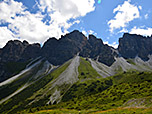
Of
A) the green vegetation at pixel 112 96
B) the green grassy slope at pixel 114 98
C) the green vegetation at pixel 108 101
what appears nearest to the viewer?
the green vegetation at pixel 108 101

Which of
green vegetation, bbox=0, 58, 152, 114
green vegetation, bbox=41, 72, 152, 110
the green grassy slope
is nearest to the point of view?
green vegetation, bbox=0, 58, 152, 114

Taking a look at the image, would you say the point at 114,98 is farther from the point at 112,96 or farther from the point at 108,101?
the point at 112,96

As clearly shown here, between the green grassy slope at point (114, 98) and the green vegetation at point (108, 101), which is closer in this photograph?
the green vegetation at point (108, 101)

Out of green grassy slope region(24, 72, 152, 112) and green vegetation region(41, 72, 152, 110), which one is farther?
green vegetation region(41, 72, 152, 110)

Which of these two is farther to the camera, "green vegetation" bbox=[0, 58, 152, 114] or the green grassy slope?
the green grassy slope

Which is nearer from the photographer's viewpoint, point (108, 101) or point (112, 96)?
point (108, 101)

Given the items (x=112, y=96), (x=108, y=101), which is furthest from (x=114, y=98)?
(x=112, y=96)

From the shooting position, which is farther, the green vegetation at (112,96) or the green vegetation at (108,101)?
the green vegetation at (112,96)

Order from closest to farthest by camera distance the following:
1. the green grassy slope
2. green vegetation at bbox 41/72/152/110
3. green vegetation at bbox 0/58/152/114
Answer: green vegetation at bbox 0/58/152/114 → the green grassy slope → green vegetation at bbox 41/72/152/110

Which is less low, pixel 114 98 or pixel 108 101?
pixel 114 98

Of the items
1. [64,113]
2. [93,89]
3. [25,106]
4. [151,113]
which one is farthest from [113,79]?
[151,113]

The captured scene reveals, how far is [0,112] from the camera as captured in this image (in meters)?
161

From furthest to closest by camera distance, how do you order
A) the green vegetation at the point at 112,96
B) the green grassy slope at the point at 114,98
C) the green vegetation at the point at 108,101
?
1. the green vegetation at the point at 112,96
2. the green grassy slope at the point at 114,98
3. the green vegetation at the point at 108,101

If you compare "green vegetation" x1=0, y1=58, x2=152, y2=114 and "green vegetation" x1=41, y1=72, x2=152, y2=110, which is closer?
"green vegetation" x1=0, y1=58, x2=152, y2=114
